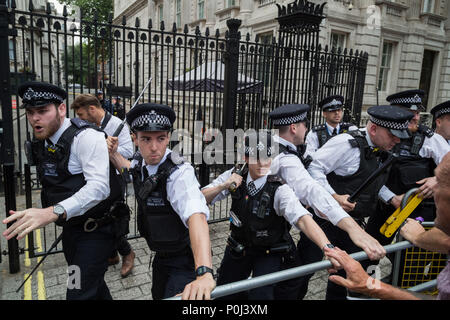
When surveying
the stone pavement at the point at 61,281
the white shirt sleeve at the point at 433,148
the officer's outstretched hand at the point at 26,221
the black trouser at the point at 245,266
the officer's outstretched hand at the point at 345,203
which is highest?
the white shirt sleeve at the point at 433,148

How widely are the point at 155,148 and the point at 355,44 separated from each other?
15287mm

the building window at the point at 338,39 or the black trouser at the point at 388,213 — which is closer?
the black trouser at the point at 388,213

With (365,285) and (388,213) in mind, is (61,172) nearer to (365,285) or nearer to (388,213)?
(365,285)

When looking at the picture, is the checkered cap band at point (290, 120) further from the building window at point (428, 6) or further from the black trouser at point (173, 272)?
the building window at point (428, 6)

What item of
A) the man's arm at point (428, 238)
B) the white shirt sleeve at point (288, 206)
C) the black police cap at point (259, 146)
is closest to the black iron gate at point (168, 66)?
the black police cap at point (259, 146)

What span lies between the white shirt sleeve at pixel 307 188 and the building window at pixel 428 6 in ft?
64.4

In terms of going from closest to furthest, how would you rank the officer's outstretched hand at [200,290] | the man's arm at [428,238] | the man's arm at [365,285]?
the officer's outstretched hand at [200,290] < the man's arm at [365,285] < the man's arm at [428,238]

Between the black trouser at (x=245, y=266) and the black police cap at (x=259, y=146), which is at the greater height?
the black police cap at (x=259, y=146)

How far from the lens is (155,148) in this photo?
223 centimetres

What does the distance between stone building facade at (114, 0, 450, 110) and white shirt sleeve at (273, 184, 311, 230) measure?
505 inches

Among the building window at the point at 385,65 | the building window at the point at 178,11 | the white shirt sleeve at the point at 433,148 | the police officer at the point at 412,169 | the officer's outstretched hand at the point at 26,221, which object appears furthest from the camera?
the building window at the point at 178,11

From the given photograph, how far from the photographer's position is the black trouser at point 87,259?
239 centimetres
